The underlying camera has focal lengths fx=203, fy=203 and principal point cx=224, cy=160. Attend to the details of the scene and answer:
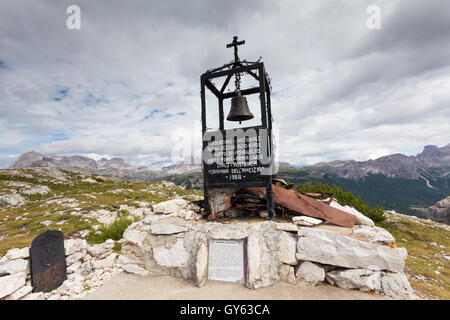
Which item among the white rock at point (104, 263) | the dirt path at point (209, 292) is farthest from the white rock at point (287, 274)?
the white rock at point (104, 263)

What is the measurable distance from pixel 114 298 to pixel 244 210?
5112 millimetres

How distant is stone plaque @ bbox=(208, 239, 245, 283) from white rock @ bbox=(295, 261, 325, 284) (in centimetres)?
167

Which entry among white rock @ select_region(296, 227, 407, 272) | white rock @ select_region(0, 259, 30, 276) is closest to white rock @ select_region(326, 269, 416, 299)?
white rock @ select_region(296, 227, 407, 272)

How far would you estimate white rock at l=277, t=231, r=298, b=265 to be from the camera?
605 centimetres

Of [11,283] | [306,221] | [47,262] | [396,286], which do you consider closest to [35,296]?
[11,283]

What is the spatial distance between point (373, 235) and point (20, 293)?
10335 millimetres

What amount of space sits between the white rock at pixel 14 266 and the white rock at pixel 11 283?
148 millimetres

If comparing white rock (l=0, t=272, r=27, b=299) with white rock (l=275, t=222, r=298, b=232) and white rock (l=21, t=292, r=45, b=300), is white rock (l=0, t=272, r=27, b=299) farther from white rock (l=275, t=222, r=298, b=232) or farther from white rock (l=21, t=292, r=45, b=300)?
white rock (l=275, t=222, r=298, b=232)

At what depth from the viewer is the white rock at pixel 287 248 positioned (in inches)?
238

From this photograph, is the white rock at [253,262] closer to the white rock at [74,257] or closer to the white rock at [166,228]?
the white rock at [166,228]

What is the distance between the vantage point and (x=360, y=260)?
217 inches

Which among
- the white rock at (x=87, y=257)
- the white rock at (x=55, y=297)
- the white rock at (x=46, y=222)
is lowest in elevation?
the white rock at (x=46, y=222)

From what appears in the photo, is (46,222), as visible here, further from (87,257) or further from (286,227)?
(286,227)
